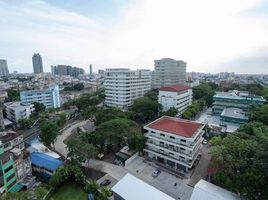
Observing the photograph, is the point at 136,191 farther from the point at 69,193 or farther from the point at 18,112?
the point at 18,112

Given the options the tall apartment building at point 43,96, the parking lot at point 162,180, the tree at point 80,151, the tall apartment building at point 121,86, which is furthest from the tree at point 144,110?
the tall apartment building at point 43,96

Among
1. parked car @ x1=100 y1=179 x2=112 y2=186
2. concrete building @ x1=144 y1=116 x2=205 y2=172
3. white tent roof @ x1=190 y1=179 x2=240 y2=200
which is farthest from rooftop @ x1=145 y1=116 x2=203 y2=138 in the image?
parked car @ x1=100 y1=179 x2=112 y2=186

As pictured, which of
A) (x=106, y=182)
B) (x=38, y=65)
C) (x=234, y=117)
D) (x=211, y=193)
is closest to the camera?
(x=211, y=193)

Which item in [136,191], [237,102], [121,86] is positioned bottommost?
[136,191]

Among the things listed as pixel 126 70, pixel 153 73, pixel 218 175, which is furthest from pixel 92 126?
pixel 153 73

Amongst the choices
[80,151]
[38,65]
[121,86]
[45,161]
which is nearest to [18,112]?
[45,161]

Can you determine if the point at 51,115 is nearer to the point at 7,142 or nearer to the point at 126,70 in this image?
the point at 7,142
